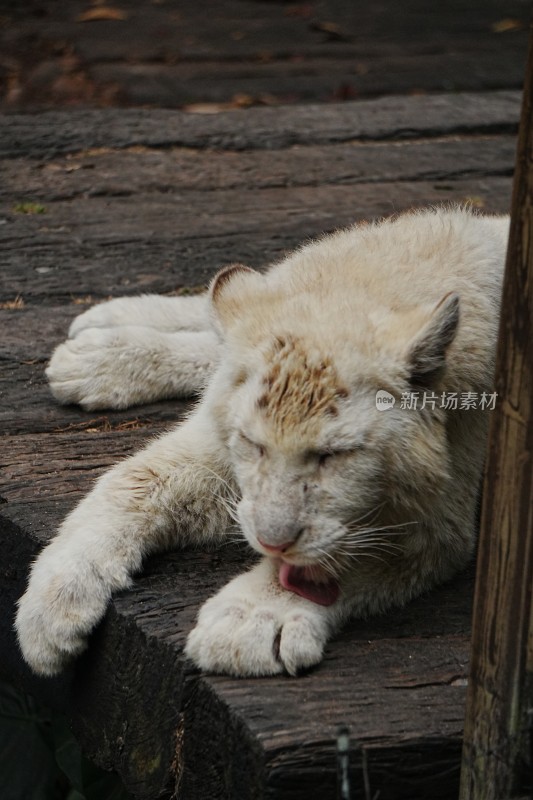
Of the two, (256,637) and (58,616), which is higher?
(256,637)

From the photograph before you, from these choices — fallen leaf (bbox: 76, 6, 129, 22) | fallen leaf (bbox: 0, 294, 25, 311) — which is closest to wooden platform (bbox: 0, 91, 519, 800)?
fallen leaf (bbox: 0, 294, 25, 311)

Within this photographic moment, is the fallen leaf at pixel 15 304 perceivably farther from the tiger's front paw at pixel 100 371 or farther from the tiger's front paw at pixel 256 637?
the tiger's front paw at pixel 256 637

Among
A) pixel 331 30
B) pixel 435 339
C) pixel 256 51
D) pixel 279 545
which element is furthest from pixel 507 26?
pixel 279 545

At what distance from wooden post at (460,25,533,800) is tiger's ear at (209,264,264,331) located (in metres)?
1.10

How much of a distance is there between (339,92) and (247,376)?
16.4ft

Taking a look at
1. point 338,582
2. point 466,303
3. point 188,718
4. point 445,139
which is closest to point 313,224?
point 445,139

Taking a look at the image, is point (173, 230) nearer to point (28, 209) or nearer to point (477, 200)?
point (28, 209)

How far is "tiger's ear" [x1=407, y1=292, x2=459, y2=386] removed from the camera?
2863 millimetres

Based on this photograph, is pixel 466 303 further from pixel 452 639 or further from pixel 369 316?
pixel 452 639

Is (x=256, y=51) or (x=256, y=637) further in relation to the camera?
(x=256, y=51)

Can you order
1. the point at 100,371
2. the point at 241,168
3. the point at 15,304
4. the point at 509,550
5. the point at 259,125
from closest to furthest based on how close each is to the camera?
1. the point at 509,550
2. the point at 100,371
3. the point at 15,304
4. the point at 241,168
5. the point at 259,125

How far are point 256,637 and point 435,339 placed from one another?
0.81 meters

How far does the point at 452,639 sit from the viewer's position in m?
2.98

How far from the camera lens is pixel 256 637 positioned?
2758 millimetres
